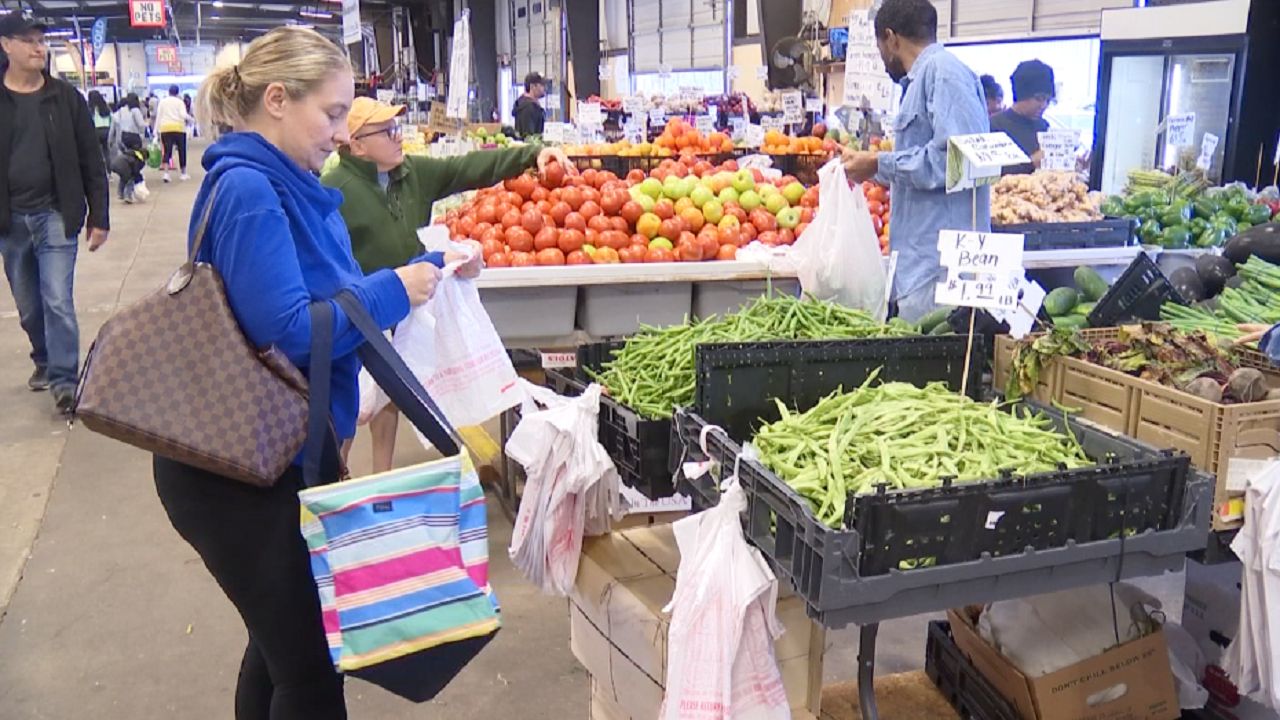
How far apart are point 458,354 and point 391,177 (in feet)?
5.20

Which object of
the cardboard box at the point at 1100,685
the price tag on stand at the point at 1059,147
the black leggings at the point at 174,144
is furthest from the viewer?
the black leggings at the point at 174,144

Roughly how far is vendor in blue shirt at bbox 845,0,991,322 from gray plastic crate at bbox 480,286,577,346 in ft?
4.24

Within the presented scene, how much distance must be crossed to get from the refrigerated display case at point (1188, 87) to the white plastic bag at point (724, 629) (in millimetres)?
5284

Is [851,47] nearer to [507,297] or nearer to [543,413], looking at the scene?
[507,297]

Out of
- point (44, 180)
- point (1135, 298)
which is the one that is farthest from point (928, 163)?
point (44, 180)

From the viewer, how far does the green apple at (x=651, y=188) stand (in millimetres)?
4977

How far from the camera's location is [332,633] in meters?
1.87

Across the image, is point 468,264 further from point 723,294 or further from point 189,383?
point 723,294

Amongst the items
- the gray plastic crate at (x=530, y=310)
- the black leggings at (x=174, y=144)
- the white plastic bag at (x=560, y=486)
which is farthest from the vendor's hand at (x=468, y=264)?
the black leggings at (x=174, y=144)

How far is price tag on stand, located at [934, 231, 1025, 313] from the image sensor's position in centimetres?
250

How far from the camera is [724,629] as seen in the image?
78.5 inches

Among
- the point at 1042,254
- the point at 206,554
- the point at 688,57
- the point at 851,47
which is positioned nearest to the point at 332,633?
the point at 206,554

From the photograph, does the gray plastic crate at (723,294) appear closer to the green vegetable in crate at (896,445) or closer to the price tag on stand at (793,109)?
the green vegetable in crate at (896,445)

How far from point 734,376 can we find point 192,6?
135ft
